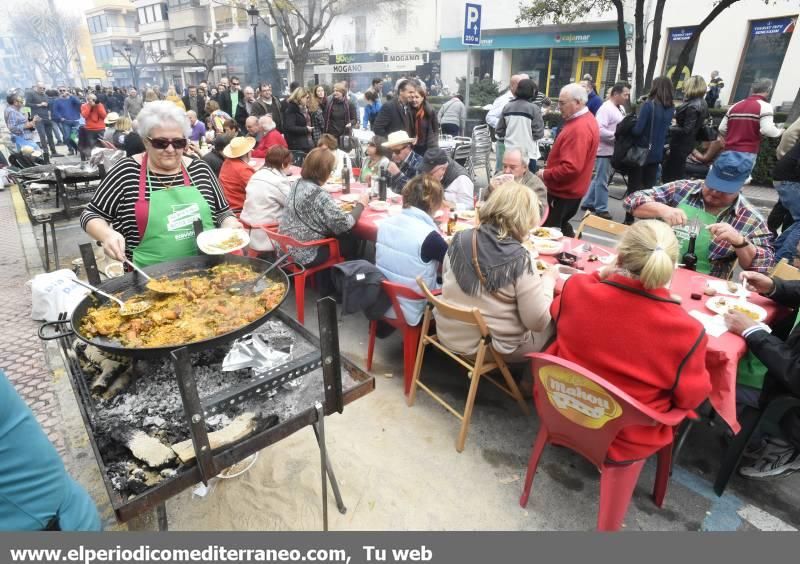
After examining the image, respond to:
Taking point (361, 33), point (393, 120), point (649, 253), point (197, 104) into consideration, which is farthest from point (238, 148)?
point (361, 33)

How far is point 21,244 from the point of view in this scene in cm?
666

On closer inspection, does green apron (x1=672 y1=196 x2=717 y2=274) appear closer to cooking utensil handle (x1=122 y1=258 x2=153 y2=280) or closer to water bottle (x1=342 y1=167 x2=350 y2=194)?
water bottle (x1=342 y1=167 x2=350 y2=194)

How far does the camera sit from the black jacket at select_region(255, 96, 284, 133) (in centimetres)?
916

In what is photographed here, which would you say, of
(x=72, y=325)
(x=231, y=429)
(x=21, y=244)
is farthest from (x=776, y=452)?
(x=21, y=244)

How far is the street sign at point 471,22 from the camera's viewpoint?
25.5 ft

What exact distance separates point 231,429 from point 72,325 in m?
0.87

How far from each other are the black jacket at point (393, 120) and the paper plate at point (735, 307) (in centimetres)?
483

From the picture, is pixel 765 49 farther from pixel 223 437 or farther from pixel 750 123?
pixel 223 437

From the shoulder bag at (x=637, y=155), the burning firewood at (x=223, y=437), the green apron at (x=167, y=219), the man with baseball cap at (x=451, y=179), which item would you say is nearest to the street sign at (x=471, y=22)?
the shoulder bag at (x=637, y=155)

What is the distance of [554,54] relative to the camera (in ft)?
74.8

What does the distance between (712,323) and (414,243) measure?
6.06 ft

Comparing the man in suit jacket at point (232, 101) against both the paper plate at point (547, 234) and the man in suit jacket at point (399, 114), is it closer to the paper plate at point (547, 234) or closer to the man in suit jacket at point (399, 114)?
the man in suit jacket at point (399, 114)

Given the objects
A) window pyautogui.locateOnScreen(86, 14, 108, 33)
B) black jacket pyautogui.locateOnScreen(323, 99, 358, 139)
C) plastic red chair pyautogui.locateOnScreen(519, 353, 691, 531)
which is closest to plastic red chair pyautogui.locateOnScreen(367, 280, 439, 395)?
plastic red chair pyautogui.locateOnScreen(519, 353, 691, 531)

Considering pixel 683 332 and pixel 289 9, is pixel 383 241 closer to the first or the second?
pixel 683 332
